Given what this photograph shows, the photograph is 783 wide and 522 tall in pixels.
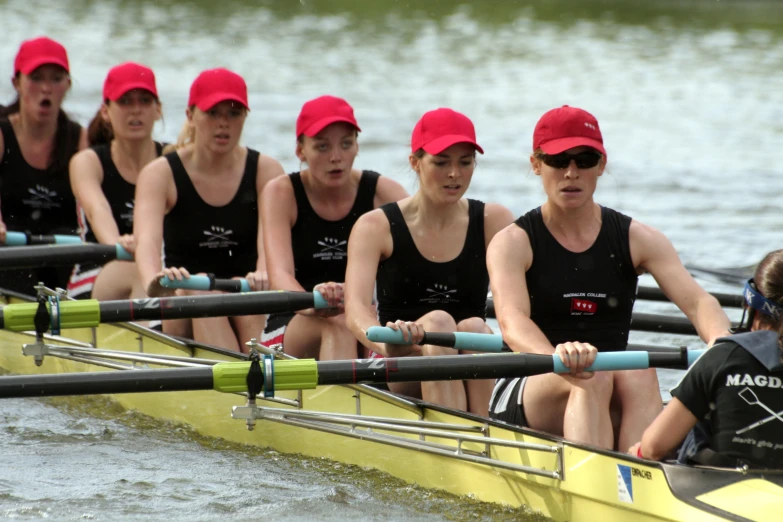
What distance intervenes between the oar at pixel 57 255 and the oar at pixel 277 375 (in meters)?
1.80

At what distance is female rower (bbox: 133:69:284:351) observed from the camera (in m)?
5.50

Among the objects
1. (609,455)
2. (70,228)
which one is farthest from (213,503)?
(70,228)

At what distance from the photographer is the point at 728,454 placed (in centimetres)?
325

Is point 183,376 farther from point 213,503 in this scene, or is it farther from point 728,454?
point 728,454

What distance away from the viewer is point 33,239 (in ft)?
21.6

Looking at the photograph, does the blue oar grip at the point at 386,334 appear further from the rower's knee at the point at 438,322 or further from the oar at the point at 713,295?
the oar at the point at 713,295

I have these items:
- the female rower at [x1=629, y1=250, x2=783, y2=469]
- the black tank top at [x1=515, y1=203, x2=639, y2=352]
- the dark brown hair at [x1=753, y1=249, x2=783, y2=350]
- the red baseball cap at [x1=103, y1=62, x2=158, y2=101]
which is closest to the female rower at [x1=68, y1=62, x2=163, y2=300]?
the red baseball cap at [x1=103, y1=62, x2=158, y2=101]

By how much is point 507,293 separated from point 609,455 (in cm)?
75

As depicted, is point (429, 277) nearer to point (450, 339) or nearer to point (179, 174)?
point (450, 339)

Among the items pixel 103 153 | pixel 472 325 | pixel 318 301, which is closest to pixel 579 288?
pixel 472 325

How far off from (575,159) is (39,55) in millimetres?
3787

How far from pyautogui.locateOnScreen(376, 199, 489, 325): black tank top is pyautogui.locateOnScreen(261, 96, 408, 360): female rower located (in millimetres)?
341

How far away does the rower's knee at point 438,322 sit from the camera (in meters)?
4.33

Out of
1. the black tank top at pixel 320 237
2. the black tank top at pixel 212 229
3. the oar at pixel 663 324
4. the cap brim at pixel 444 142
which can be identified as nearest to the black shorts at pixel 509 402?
the cap brim at pixel 444 142
